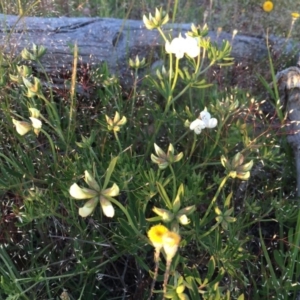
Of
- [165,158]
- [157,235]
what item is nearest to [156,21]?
[165,158]

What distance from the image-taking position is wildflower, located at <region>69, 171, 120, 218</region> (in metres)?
1.02

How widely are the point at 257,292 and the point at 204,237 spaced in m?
0.19

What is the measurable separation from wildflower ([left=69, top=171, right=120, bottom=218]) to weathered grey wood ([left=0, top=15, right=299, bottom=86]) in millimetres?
1044

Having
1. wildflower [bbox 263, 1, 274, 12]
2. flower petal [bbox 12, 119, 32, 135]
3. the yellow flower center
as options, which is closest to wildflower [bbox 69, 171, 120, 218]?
the yellow flower center

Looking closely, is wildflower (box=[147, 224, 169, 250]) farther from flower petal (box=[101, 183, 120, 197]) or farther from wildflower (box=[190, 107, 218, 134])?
wildflower (box=[190, 107, 218, 134])

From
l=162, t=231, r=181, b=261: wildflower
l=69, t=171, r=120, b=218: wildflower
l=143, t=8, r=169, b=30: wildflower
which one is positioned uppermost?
l=143, t=8, r=169, b=30: wildflower

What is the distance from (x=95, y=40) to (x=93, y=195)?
4.42 ft

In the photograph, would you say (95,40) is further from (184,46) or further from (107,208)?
(107,208)

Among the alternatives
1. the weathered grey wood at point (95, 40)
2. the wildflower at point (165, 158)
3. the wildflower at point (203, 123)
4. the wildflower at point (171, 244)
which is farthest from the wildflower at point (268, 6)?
the wildflower at point (171, 244)

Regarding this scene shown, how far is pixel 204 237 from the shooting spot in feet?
4.35

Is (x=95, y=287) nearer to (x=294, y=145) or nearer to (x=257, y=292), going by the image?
(x=257, y=292)

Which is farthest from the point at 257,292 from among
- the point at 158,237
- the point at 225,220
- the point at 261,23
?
the point at 261,23

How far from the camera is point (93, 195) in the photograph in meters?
1.04

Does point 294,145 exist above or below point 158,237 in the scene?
below
